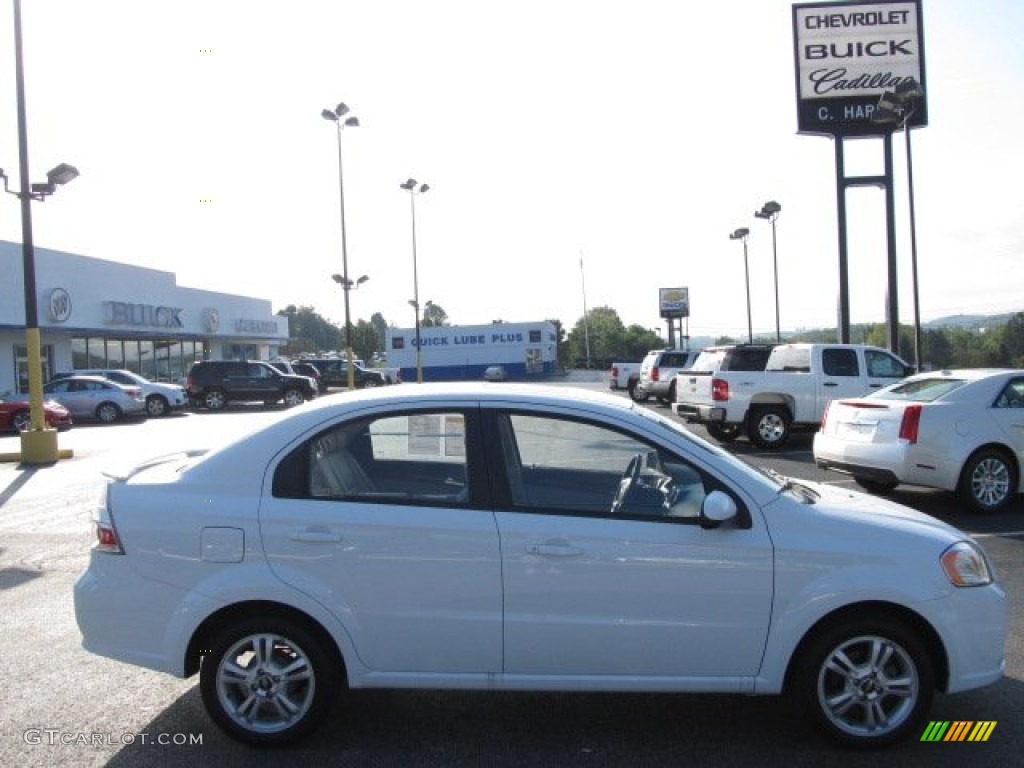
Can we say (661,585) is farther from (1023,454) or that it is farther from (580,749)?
(1023,454)

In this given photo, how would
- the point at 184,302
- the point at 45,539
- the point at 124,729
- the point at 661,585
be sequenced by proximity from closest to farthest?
the point at 661,585 → the point at 124,729 → the point at 45,539 → the point at 184,302

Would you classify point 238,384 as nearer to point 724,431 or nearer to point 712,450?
point 724,431

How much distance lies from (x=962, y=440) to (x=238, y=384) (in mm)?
27603

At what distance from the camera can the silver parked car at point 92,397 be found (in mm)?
25922

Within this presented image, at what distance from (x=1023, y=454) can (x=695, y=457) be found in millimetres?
6927

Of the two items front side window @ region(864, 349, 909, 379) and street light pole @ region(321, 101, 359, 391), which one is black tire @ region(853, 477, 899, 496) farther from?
street light pole @ region(321, 101, 359, 391)

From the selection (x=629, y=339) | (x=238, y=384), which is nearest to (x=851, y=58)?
(x=238, y=384)

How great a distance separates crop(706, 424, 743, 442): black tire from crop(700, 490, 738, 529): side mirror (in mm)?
12200

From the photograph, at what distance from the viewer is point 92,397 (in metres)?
26.0

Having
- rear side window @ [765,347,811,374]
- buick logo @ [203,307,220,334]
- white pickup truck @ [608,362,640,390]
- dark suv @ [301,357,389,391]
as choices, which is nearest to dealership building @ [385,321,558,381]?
dark suv @ [301,357,389,391]

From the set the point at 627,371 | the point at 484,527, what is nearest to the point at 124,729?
the point at 484,527

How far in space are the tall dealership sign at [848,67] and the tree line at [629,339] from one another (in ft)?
17.5

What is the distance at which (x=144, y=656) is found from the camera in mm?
3949

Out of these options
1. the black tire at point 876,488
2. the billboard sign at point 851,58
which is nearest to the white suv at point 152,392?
the billboard sign at point 851,58
